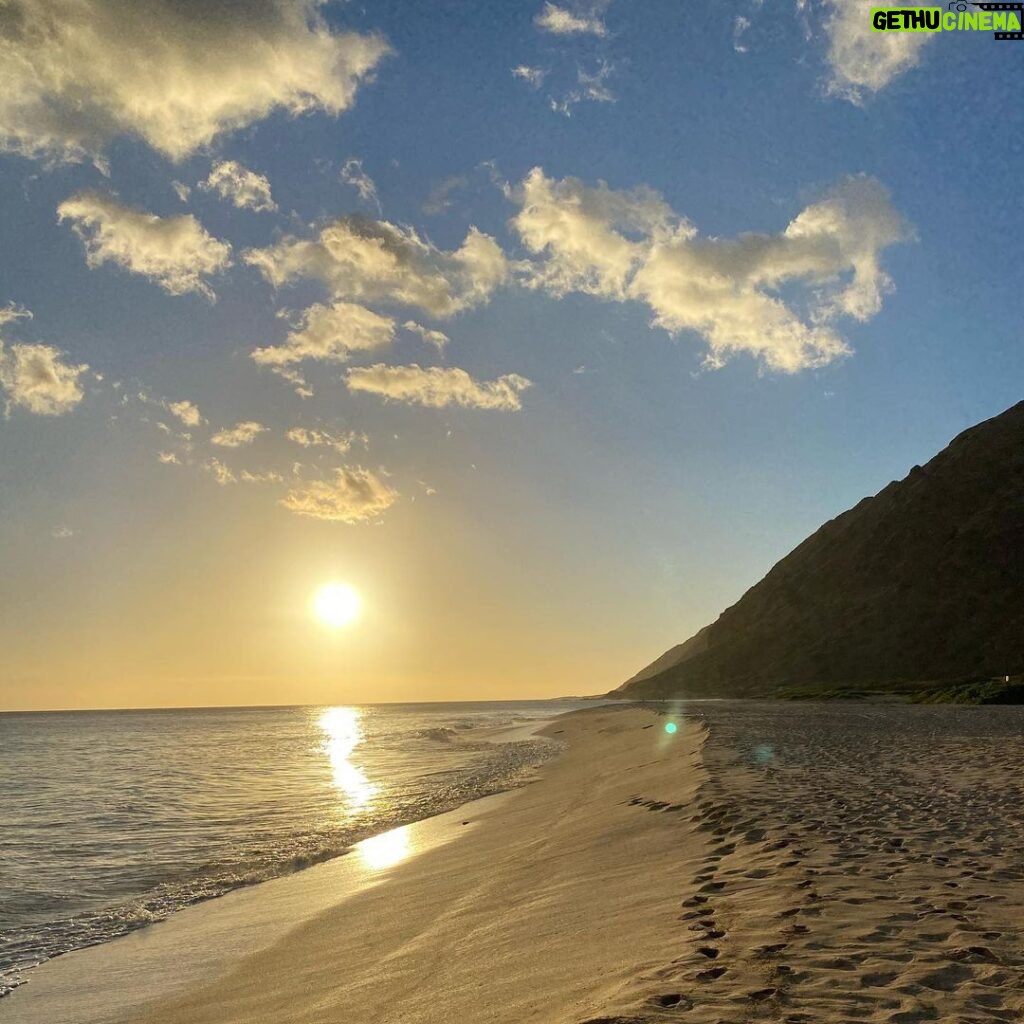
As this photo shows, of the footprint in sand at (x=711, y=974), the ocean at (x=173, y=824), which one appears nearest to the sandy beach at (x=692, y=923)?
the footprint in sand at (x=711, y=974)

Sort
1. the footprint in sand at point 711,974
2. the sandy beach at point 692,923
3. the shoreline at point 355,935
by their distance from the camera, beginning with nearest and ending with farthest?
1. the sandy beach at point 692,923
2. the footprint in sand at point 711,974
3. the shoreline at point 355,935

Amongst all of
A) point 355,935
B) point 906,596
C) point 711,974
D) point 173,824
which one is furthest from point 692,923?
point 906,596

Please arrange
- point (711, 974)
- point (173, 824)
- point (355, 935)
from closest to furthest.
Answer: point (711, 974)
point (355, 935)
point (173, 824)

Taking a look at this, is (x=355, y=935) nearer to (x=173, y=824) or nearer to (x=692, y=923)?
(x=692, y=923)

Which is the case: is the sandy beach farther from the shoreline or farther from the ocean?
the ocean

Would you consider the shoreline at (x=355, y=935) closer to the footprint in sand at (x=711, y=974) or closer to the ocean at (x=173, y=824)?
the footprint in sand at (x=711, y=974)

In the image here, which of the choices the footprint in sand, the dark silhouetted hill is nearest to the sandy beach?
the footprint in sand

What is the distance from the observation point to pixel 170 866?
59.6 feet

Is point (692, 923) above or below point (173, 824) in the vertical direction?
above

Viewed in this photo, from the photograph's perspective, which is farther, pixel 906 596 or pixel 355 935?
pixel 906 596

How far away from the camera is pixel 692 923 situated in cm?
809

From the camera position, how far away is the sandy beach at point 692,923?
614 centimetres

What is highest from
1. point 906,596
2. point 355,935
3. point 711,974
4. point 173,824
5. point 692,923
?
point 906,596

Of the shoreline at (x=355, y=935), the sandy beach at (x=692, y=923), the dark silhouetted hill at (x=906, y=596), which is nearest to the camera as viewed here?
the sandy beach at (x=692, y=923)
